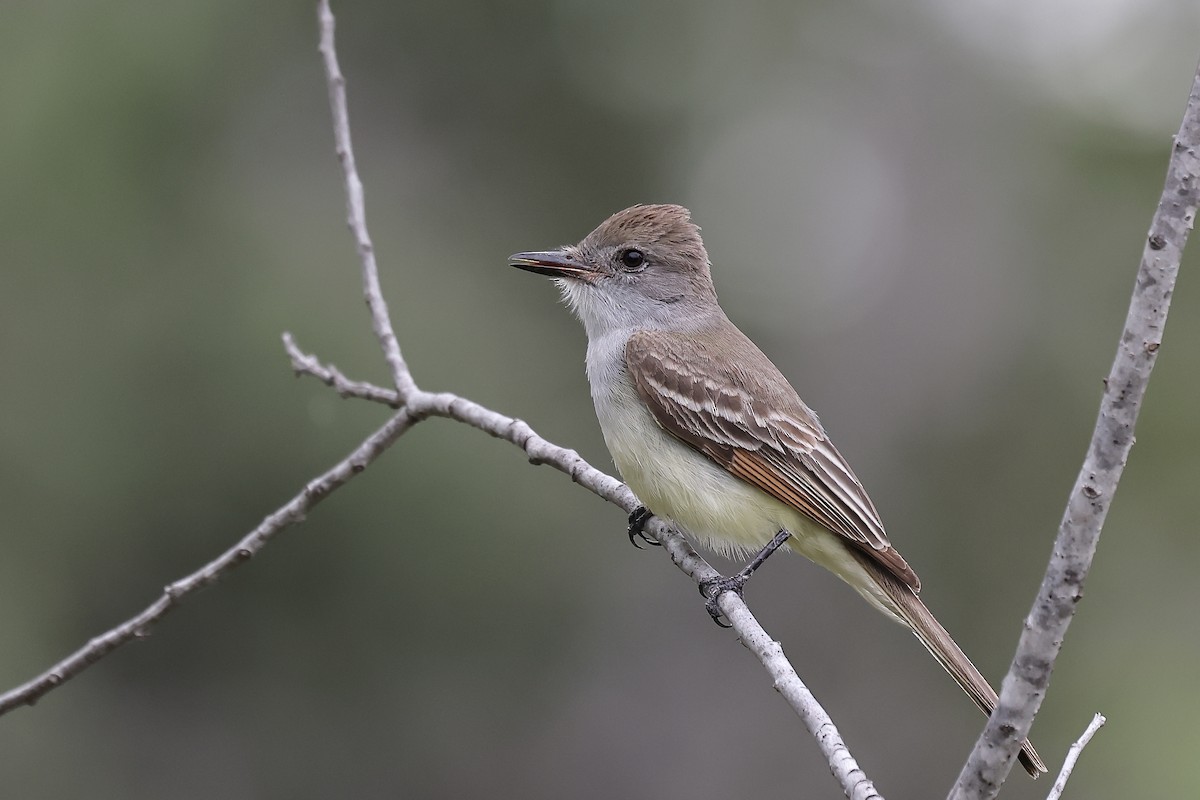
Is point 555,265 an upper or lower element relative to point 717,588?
upper

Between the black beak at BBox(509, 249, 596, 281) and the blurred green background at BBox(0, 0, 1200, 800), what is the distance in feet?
12.8

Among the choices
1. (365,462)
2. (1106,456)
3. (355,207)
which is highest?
(355,207)

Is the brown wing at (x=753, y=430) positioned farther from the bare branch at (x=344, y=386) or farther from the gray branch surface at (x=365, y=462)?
the bare branch at (x=344, y=386)

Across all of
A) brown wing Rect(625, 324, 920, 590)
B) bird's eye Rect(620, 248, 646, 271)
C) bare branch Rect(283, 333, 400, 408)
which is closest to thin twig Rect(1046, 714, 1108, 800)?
brown wing Rect(625, 324, 920, 590)

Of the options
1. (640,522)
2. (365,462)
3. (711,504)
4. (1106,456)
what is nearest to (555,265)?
(640,522)

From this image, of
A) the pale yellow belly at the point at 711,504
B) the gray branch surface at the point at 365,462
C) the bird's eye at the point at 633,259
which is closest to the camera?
the gray branch surface at the point at 365,462

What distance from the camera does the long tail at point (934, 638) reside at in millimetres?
4645

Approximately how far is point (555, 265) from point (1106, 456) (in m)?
3.91

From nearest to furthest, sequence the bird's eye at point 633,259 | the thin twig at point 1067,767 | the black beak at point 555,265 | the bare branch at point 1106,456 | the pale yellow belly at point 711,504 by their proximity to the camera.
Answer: the bare branch at point 1106,456
the thin twig at point 1067,767
the pale yellow belly at point 711,504
the black beak at point 555,265
the bird's eye at point 633,259

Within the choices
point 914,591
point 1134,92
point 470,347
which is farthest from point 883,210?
point 914,591

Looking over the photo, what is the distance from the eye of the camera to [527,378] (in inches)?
470

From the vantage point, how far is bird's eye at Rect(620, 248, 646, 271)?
6301mm

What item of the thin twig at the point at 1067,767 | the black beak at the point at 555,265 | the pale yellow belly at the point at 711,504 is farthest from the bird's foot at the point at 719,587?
the black beak at the point at 555,265

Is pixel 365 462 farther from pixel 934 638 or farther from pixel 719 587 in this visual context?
pixel 934 638
